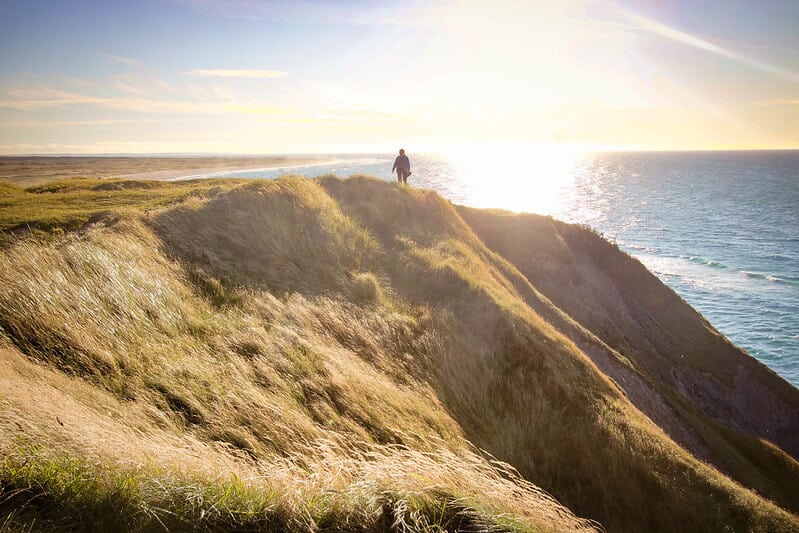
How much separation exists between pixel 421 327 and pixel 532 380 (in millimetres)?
3858

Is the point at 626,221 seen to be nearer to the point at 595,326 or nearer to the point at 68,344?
the point at 595,326

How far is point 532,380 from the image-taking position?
40.4 feet

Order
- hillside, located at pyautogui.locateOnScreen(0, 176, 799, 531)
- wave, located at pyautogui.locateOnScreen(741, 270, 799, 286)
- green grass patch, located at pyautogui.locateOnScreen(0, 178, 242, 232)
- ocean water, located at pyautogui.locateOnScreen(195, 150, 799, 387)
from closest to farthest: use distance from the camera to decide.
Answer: hillside, located at pyautogui.locateOnScreen(0, 176, 799, 531) < green grass patch, located at pyautogui.locateOnScreen(0, 178, 242, 232) < ocean water, located at pyautogui.locateOnScreen(195, 150, 799, 387) < wave, located at pyautogui.locateOnScreen(741, 270, 799, 286)

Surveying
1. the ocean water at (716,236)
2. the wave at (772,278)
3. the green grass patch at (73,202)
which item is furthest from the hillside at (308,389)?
the wave at (772,278)

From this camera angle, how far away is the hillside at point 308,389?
4352 mm

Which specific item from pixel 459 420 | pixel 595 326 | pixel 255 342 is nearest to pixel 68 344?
pixel 255 342

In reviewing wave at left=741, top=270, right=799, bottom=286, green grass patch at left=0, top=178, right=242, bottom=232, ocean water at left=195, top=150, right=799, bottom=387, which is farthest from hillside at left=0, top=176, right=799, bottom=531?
wave at left=741, top=270, right=799, bottom=286

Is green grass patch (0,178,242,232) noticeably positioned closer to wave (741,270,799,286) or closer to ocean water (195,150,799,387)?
ocean water (195,150,799,387)

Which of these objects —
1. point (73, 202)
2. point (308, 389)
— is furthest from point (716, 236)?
point (73, 202)

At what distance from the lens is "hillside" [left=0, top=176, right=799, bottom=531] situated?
14.3 ft

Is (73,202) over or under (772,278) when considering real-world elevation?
over

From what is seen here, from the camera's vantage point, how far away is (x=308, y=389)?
781 cm

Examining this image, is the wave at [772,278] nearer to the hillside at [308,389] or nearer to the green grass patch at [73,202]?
the hillside at [308,389]

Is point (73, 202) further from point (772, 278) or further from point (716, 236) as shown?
point (716, 236)
